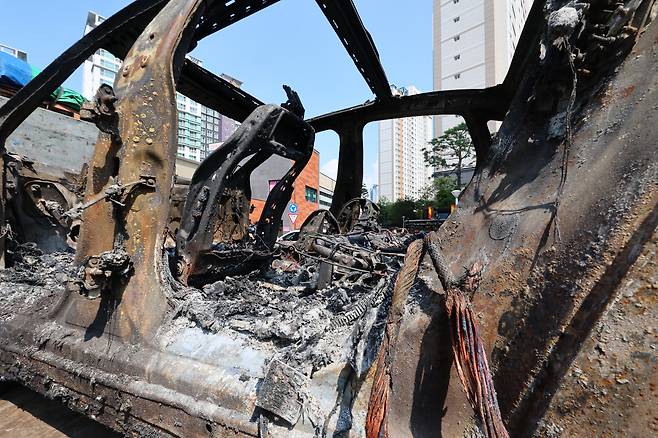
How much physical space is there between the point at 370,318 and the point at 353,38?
127 inches

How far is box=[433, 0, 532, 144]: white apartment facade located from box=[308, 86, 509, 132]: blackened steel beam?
30812mm

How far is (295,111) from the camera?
11.3ft

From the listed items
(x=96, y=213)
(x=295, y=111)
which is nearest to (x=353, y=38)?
(x=295, y=111)

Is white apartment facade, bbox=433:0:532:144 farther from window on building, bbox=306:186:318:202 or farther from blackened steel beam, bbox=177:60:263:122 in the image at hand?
blackened steel beam, bbox=177:60:263:122

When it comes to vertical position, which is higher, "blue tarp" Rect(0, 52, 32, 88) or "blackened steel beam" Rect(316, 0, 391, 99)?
"blue tarp" Rect(0, 52, 32, 88)

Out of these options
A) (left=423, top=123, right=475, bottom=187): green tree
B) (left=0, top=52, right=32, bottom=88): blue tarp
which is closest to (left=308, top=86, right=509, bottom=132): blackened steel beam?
(left=0, top=52, right=32, bottom=88): blue tarp

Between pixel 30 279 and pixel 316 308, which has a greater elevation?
pixel 316 308

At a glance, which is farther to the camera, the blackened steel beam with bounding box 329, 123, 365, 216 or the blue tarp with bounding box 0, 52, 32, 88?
the blue tarp with bounding box 0, 52, 32, 88

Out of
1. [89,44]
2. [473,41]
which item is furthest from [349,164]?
[473,41]

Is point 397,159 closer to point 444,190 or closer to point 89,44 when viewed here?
point 444,190

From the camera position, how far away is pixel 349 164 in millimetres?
4957

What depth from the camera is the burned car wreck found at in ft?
3.15

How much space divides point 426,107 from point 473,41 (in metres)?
35.0

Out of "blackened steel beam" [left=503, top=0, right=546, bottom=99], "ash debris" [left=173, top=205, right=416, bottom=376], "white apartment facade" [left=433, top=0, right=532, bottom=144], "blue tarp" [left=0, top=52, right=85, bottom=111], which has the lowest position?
"ash debris" [left=173, top=205, right=416, bottom=376]
